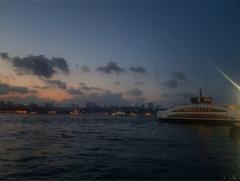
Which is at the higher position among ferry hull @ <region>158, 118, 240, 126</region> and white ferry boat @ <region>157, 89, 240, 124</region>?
white ferry boat @ <region>157, 89, 240, 124</region>

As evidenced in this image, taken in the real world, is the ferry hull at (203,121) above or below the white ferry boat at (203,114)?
below

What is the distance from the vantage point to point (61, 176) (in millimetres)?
24047

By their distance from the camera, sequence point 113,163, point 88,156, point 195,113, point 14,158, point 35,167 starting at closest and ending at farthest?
point 35,167 → point 113,163 → point 14,158 → point 88,156 → point 195,113

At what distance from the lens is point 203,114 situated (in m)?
120

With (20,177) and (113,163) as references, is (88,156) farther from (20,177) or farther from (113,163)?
(20,177)

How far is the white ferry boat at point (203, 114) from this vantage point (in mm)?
113688

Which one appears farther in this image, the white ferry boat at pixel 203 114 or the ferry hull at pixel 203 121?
the white ferry boat at pixel 203 114

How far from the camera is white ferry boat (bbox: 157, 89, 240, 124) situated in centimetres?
11369

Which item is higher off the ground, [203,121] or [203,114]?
[203,114]

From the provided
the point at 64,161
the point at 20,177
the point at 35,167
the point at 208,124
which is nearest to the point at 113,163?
the point at 64,161

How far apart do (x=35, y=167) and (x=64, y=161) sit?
3.80 m

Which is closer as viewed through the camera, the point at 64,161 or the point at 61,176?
the point at 61,176

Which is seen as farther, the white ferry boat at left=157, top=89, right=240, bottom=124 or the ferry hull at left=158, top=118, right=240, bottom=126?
the white ferry boat at left=157, top=89, right=240, bottom=124

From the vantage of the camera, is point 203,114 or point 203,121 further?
point 203,114
